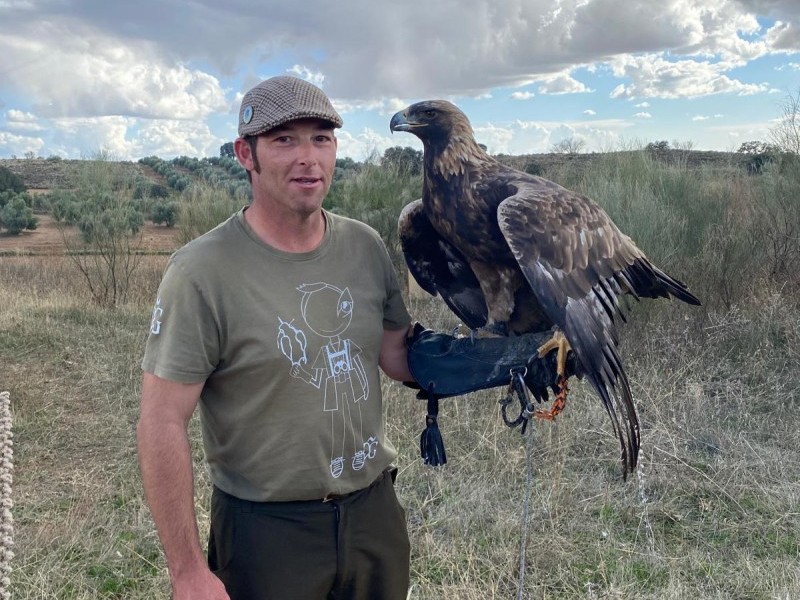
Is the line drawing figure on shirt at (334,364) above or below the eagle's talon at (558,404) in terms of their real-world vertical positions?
above

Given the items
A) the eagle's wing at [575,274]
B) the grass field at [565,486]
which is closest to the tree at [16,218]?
the grass field at [565,486]

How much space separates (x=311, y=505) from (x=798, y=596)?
9.78 ft

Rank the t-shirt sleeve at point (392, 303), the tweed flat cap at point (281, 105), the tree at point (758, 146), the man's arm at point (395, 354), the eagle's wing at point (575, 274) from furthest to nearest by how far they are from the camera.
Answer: the tree at point (758, 146) → the man's arm at point (395, 354) → the t-shirt sleeve at point (392, 303) → the eagle's wing at point (575, 274) → the tweed flat cap at point (281, 105)

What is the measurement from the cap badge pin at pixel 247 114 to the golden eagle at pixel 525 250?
79cm

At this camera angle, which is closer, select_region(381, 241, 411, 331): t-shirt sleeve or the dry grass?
select_region(381, 241, 411, 331): t-shirt sleeve

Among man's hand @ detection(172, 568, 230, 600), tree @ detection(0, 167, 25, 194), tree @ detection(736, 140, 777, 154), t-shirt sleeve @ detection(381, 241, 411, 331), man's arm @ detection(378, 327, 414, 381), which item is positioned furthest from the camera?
tree @ detection(0, 167, 25, 194)

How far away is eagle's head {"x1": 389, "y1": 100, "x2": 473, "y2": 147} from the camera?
2879 millimetres

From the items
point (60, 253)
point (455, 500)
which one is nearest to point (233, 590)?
point (455, 500)

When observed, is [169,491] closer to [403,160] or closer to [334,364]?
[334,364]

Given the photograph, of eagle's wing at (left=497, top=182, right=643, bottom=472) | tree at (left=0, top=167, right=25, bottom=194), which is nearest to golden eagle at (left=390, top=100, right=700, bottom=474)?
eagle's wing at (left=497, top=182, right=643, bottom=472)

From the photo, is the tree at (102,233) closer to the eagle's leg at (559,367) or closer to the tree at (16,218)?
the eagle's leg at (559,367)

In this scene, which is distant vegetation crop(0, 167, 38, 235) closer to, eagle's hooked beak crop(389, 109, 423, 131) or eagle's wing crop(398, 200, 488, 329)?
eagle's wing crop(398, 200, 488, 329)

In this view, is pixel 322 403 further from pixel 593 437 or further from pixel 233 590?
pixel 593 437

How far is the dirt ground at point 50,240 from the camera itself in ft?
55.4
